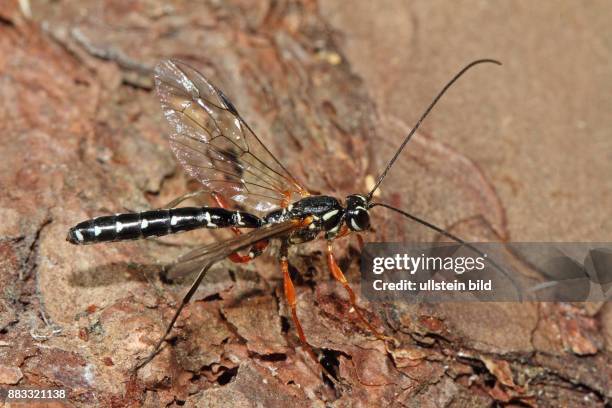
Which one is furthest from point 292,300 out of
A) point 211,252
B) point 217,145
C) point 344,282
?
point 217,145

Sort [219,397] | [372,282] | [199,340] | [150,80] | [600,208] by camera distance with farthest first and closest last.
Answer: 1. [150,80]
2. [600,208]
3. [372,282]
4. [199,340]
5. [219,397]

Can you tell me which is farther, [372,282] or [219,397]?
[372,282]

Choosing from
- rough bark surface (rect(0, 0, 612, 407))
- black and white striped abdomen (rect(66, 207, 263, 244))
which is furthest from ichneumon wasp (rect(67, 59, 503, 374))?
rough bark surface (rect(0, 0, 612, 407))

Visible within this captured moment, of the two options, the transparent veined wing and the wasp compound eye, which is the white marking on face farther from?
the transparent veined wing

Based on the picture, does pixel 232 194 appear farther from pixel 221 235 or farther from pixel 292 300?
pixel 292 300

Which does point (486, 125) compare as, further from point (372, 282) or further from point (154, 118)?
point (154, 118)

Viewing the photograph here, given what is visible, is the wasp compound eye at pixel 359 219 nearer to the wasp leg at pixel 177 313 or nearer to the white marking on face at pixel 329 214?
the white marking on face at pixel 329 214

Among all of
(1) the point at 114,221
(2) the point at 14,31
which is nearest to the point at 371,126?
(1) the point at 114,221
